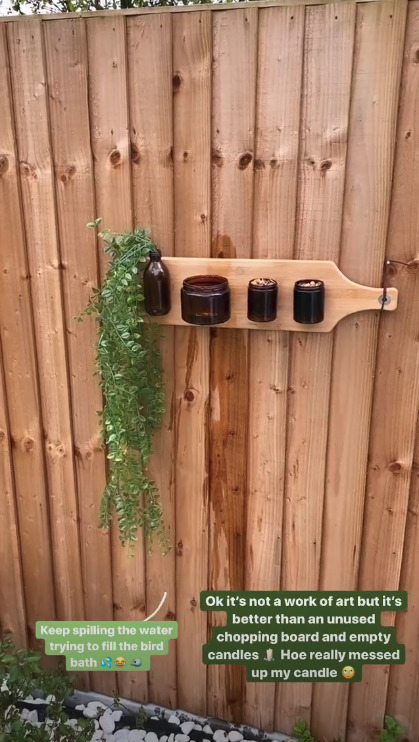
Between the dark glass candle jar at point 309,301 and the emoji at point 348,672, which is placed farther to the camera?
the emoji at point 348,672

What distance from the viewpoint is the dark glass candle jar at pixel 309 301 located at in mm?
1620

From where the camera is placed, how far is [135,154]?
5.60ft

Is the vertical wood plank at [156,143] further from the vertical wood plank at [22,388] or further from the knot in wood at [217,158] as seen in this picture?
the vertical wood plank at [22,388]

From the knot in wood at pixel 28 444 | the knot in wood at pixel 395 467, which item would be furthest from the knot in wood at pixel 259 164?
the knot in wood at pixel 28 444

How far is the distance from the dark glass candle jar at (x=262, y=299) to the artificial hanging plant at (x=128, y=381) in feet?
1.00

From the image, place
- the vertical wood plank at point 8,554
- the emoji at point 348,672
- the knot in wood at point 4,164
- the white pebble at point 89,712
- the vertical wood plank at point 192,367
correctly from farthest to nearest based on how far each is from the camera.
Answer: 1. the white pebble at point 89,712
2. the vertical wood plank at point 8,554
3. the emoji at point 348,672
4. the knot in wood at point 4,164
5. the vertical wood plank at point 192,367

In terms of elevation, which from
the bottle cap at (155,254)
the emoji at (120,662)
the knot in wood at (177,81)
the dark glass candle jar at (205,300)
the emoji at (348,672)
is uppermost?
the knot in wood at (177,81)

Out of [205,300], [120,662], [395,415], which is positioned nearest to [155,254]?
[205,300]

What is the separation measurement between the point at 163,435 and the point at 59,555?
653mm

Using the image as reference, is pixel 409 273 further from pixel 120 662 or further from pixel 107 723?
pixel 107 723

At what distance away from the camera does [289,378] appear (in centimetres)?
178

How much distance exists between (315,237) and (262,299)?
0.22 meters

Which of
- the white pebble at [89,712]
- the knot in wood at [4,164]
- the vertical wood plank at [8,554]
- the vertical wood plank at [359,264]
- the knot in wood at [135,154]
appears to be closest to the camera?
the vertical wood plank at [359,264]

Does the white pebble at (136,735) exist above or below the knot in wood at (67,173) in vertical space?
below
